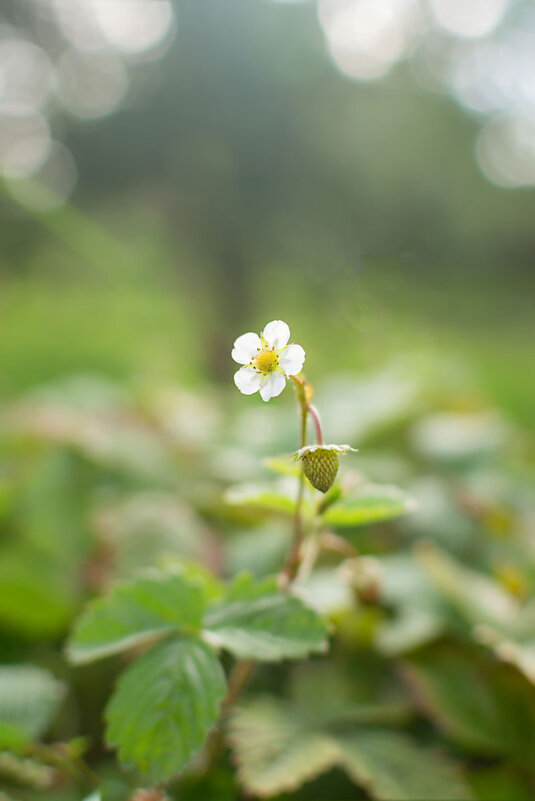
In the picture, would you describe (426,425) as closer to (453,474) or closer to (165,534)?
(453,474)

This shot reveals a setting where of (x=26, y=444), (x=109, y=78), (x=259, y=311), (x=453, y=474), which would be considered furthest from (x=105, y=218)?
(x=453, y=474)

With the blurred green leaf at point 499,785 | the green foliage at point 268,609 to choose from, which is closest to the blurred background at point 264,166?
the green foliage at point 268,609

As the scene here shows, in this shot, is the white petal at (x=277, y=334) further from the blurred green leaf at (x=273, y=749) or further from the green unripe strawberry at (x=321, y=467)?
the blurred green leaf at (x=273, y=749)

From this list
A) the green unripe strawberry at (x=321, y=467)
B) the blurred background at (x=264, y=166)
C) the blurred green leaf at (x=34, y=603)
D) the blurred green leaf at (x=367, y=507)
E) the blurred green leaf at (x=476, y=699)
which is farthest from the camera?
the blurred background at (x=264, y=166)

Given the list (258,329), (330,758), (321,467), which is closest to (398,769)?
(330,758)

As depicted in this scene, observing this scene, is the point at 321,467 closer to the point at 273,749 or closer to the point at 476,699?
the point at 273,749

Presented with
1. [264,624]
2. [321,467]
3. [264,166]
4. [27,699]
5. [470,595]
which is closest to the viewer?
[321,467]
